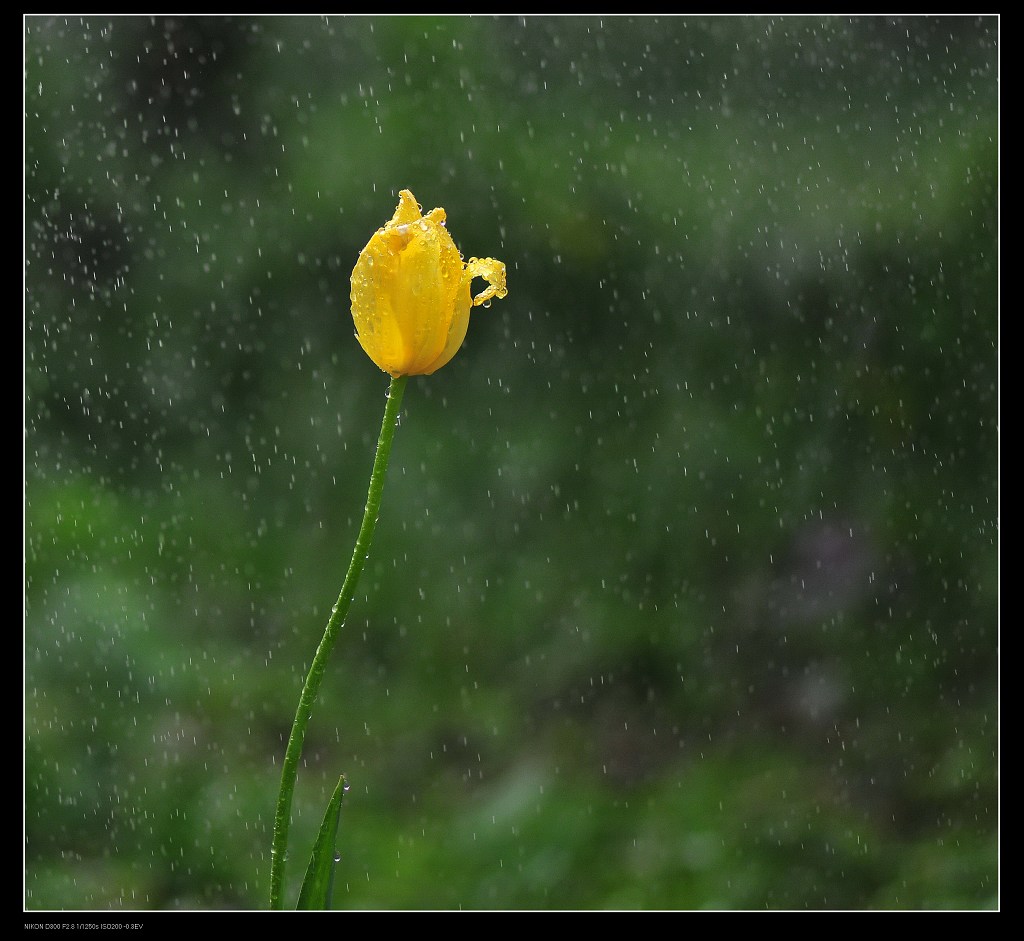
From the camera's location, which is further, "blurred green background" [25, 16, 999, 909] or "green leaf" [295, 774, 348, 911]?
"blurred green background" [25, 16, 999, 909]

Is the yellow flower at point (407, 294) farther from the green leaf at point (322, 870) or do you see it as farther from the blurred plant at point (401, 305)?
the green leaf at point (322, 870)

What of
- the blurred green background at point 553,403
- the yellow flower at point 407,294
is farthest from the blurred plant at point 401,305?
the blurred green background at point 553,403

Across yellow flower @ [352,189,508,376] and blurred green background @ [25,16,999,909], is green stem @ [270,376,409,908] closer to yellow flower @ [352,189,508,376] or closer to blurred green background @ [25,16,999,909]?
yellow flower @ [352,189,508,376]

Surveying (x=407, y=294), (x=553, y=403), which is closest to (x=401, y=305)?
(x=407, y=294)

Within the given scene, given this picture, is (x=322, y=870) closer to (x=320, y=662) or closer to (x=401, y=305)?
(x=320, y=662)

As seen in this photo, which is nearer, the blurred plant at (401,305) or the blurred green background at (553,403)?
the blurred plant at (401,305)

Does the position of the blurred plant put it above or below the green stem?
above

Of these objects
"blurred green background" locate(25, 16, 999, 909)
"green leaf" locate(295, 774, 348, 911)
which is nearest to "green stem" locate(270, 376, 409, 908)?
"green leaf" locate(295, 774, 348, 911)

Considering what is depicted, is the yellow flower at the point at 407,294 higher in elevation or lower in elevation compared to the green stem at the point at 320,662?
higher

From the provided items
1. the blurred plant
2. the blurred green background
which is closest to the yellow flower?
the blurred plant
